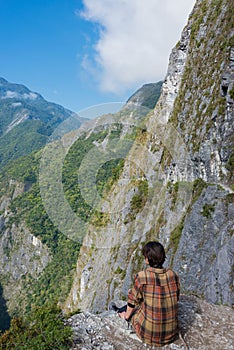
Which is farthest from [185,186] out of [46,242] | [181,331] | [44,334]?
[46,242]

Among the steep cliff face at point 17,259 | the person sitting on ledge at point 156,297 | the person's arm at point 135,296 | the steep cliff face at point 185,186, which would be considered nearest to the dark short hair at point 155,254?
the person sitting on ledge at point 156,297

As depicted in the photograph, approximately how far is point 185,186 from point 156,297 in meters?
14.9

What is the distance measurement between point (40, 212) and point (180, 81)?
71.3 meters

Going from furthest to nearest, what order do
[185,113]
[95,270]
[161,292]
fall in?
[95,270], [185,113], [161,292]

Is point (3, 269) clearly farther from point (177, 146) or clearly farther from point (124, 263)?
point (177, 146)

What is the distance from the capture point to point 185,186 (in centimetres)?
1855

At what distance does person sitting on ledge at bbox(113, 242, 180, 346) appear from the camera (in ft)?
13.9

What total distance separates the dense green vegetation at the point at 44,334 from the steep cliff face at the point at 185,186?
20.0ft

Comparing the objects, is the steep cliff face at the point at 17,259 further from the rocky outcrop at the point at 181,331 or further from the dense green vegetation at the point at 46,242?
the rocky outcrop at the point at 181,331

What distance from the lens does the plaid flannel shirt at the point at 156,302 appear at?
425cm

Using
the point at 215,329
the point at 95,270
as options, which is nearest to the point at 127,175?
the point at 95,270

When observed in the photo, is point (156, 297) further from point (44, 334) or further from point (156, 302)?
point (44, 334)

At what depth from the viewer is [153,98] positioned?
65.6 metres

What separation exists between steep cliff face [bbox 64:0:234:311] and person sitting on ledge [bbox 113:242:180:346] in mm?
5325
